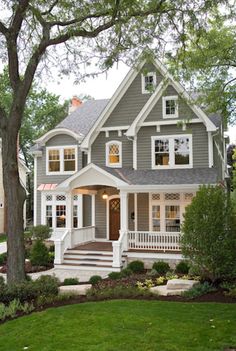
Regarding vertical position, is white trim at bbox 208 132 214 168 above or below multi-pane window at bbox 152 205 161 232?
above

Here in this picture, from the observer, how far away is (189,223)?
10.5 meters

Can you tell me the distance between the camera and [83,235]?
60.8 feet

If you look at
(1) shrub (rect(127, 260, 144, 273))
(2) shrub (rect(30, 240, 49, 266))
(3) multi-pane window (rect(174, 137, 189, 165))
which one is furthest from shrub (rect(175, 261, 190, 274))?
(2) shrub (rect(30, 240, 49, 266))

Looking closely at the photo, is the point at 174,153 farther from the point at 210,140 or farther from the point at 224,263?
the point at 224,263

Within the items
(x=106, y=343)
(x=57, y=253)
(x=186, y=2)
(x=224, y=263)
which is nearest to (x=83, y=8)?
(x=186, y=2)

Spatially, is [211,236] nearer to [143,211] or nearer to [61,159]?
[143,211]

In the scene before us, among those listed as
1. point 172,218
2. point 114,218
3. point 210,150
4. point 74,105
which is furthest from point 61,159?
point 210,150

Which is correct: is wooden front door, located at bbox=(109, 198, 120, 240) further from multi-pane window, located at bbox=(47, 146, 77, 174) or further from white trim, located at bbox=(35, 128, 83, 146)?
white trim, located at bbox=(35, 128, 83, 146)

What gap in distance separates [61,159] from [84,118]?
3.63 metres

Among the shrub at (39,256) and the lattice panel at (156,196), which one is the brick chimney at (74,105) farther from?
the shrub at (39,256)

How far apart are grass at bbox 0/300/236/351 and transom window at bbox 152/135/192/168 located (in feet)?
33.9

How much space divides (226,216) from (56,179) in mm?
12850

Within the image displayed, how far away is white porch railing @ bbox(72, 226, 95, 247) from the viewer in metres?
17.8

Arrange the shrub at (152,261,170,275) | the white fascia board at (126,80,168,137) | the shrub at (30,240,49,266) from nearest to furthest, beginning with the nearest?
the shrub at (152,261,170,275) → the shrub at (30,240,49,266) → the white fascia board at (126,80,168,137)
